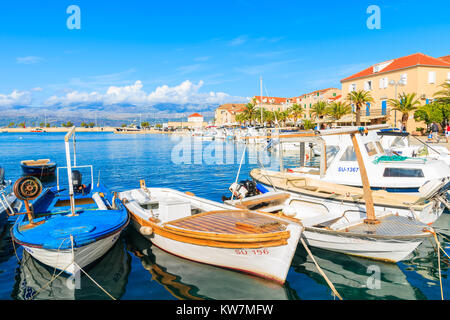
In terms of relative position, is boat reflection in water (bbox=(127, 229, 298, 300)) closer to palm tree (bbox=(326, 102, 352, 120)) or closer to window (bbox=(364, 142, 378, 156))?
window (bbox=(364, 142, 378, 156))

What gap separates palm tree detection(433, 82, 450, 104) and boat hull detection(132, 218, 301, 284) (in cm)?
4558

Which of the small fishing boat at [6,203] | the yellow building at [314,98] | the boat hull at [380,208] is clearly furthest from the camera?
the yellow building at [314,98]

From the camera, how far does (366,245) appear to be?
9.72 m

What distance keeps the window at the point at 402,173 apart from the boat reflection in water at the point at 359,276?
246 inches

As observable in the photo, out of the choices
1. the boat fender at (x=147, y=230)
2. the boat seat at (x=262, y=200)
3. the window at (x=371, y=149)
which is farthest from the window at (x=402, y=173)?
the boat fender at (x=147, y=230)

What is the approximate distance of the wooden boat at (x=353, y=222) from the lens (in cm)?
936

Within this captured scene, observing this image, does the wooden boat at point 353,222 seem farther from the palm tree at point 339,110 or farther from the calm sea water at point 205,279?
the palm tree at point 339,110

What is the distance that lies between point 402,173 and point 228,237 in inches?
412

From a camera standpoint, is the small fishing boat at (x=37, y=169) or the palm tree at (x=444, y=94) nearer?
the small fishing boat at (x=37, y=169)

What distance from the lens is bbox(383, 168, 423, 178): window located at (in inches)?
582

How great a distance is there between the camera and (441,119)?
1619 inches

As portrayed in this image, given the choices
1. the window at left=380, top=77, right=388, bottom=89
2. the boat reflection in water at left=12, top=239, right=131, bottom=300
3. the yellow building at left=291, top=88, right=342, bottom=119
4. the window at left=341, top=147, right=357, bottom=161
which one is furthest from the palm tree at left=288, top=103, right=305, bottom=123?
the boat reflection in water at left=12, top=239, right=131, bottom=300
